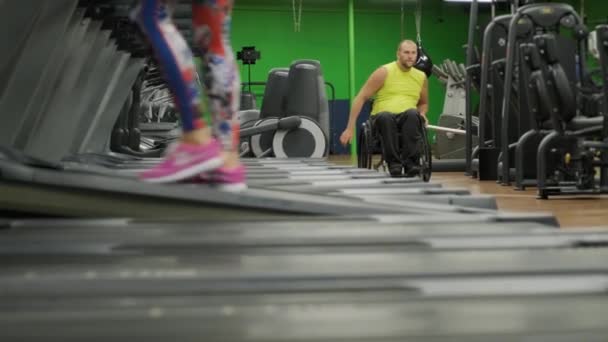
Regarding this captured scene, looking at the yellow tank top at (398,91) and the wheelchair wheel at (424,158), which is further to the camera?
the yellow tank top at (398,91)

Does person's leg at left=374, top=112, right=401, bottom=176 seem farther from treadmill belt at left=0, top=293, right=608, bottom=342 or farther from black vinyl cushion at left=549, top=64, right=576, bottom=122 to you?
treadmill belt at left=0, top=293, right=608, bottom=342

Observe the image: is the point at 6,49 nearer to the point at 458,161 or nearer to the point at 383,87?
the point at 383,87

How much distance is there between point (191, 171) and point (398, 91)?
3.68 m

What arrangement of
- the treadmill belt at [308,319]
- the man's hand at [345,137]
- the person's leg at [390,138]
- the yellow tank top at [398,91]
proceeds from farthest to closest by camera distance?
the yellow tank top at [398,91] < the person's leg at [390,138] < the man's hand at [345,137] < the treadmill belt at [308,319]

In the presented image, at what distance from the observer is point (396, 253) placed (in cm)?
133

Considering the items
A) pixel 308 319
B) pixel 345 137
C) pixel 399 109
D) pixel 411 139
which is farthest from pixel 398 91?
pixel 308 319

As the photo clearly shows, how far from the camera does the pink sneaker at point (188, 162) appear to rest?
1.91 metres

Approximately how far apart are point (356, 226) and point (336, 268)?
44 cm

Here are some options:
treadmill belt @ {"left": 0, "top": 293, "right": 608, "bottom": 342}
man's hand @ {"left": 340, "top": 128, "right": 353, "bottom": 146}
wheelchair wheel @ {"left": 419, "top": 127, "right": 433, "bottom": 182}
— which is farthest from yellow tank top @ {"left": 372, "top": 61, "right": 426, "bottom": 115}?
treadmill belt @ {"left": 0, "top": 293, "right": 608, "bottom": 342}

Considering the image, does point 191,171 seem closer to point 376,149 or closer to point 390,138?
point 390,138

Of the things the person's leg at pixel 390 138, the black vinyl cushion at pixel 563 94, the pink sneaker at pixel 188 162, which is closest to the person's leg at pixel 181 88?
the pink sneaker at pixel 188 162

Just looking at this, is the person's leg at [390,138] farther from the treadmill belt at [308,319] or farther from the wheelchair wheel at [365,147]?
the treadmill belt at [308,319]

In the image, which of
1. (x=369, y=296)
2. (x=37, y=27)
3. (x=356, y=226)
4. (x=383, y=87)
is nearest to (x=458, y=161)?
(x=383, y=87)

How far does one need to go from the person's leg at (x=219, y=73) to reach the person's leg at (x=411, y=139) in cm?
331
